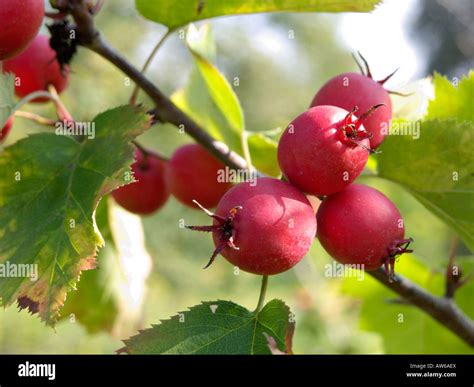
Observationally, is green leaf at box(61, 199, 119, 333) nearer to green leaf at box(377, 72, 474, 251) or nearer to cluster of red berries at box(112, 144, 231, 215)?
cluster of red berries at box(112, 144, 231, 215)

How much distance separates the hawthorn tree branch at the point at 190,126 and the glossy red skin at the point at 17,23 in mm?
81

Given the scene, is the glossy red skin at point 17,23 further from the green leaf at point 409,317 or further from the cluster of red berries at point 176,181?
the green leaf at point 409,317

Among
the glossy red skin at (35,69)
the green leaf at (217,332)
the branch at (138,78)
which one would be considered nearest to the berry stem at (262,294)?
the green leaf at (217,332)

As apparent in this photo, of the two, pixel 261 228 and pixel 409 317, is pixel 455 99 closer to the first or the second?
pixel 261 228

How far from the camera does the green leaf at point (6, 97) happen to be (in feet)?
3.15

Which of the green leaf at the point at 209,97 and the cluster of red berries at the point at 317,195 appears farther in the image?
the green leaf at the point at 209,97

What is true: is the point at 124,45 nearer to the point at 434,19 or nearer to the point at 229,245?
the point at 229,245

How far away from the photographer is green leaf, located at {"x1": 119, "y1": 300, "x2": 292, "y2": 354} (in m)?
0.89

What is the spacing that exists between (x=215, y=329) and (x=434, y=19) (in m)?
18.6

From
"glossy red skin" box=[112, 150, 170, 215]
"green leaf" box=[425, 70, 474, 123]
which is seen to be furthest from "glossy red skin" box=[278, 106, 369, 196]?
"glossy red skin" box=[112, 150, 170, 215]

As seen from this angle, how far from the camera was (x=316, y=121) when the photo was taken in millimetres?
804

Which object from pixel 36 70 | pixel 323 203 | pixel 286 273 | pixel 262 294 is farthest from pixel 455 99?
pixel 286 273
